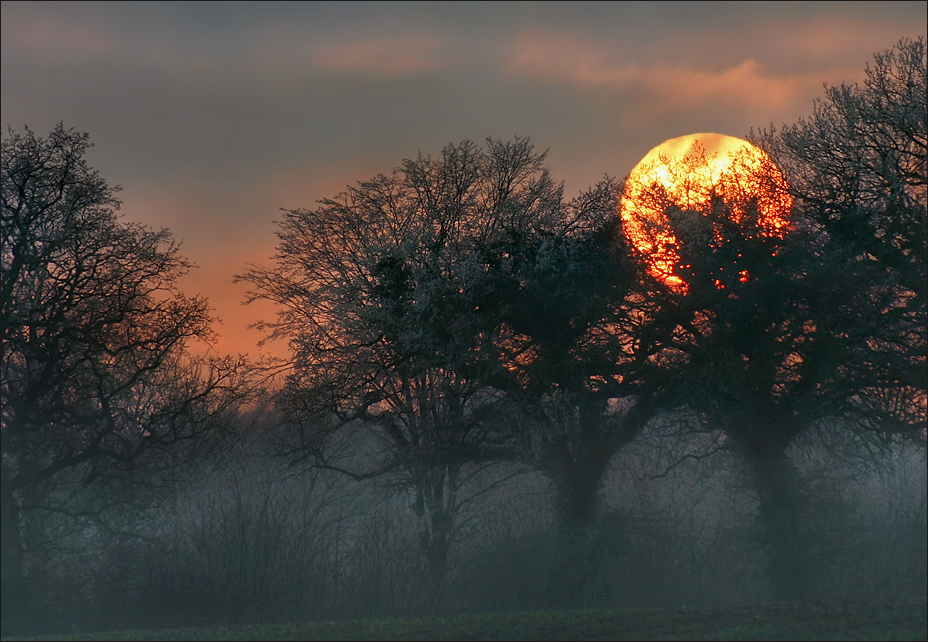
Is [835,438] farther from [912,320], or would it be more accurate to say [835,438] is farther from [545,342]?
[545,342]

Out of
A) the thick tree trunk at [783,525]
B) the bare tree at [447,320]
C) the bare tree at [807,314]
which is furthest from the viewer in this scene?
the bare tree at [447,320]

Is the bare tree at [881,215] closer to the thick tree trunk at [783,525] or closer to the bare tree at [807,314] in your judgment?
the bare tree at [807,314]

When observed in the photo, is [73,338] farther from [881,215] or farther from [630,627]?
[881,215]

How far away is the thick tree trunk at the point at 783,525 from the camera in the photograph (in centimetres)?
1491

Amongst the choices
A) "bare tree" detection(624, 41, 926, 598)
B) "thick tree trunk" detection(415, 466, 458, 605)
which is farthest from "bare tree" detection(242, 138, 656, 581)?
"bare tree" detection(624, 41, 926, 598)

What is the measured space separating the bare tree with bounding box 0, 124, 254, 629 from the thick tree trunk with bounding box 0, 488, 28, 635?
0.06 feet

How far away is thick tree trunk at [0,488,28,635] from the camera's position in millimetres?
14133

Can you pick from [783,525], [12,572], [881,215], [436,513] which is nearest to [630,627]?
[783,525]

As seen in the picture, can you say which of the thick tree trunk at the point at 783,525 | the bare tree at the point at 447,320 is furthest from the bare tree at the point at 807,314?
the bare tree at the point at 447,320

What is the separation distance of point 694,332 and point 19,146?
1301 cm

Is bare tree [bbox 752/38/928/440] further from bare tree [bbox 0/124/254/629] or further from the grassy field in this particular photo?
bare tree [bbox 0/124/254/629]

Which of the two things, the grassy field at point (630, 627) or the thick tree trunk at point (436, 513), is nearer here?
the grassy field at point (630, 627)

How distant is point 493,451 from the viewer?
57.6ft

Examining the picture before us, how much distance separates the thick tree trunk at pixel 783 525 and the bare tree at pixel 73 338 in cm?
1082
